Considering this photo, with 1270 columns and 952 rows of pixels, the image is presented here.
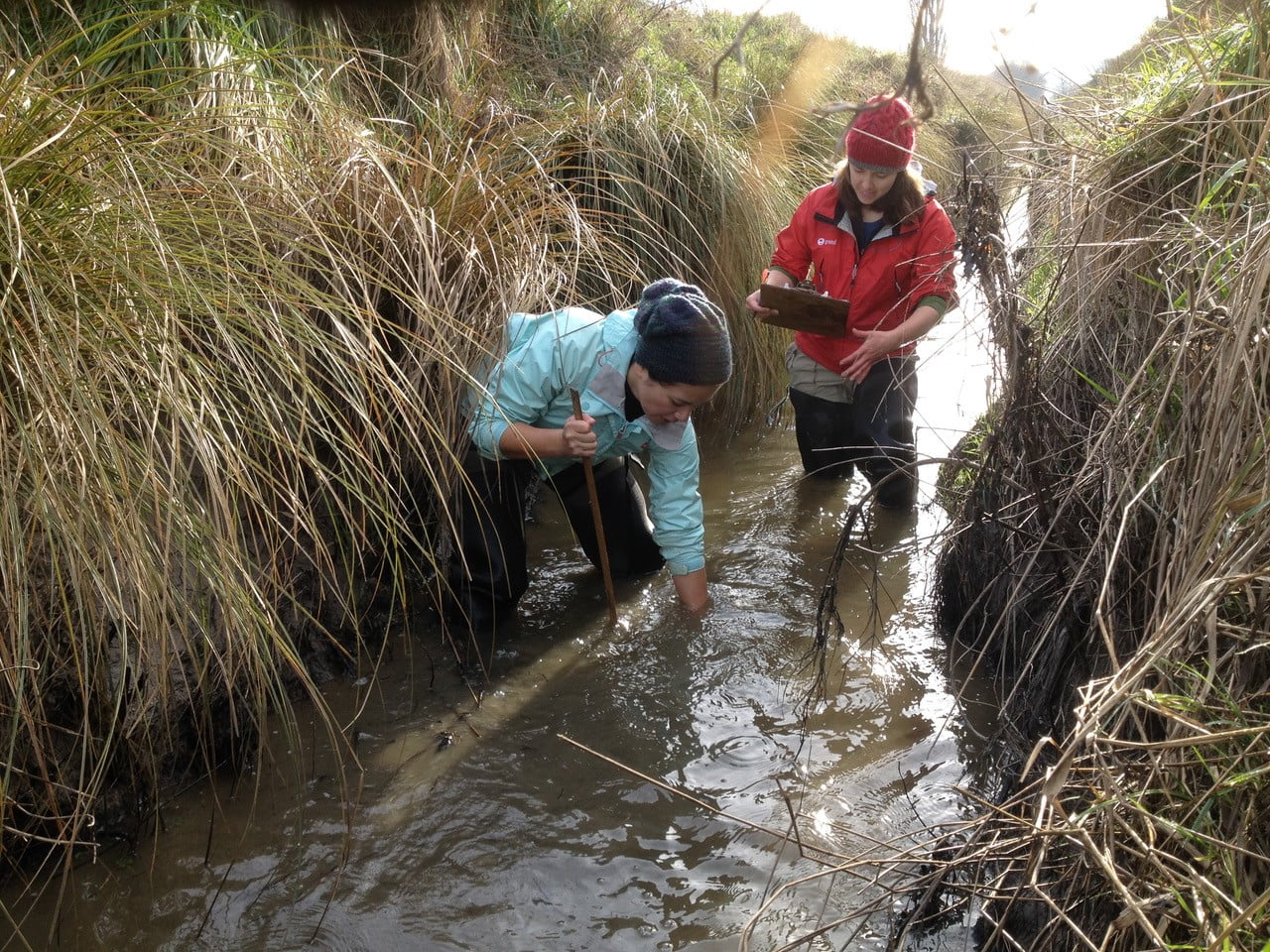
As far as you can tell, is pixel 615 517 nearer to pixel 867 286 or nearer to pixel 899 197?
pixel 867 286

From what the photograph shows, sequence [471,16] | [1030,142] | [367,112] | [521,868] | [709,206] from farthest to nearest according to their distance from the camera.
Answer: [471,16], [709,206], [367,112], [1030,142], [521,868]

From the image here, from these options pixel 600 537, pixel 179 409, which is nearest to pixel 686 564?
pixel 600 537

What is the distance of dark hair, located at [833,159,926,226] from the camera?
4.20 meters

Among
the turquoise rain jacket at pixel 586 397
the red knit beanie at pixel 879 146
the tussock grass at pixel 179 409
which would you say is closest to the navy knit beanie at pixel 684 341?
the turquoise rain jacket at pixel 586 397

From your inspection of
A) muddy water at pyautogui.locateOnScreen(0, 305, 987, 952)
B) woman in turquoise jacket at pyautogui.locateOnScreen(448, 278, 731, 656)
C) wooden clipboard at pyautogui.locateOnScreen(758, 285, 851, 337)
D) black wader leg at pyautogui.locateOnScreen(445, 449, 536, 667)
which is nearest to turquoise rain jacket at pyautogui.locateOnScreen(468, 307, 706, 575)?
woman in turquoise jacket at pyautogui.locateOnScreen(448, 278, 731, 656)

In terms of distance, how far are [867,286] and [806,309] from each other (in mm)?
307

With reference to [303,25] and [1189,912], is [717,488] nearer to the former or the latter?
[303,25]

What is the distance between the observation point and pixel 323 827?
2766 millimetres

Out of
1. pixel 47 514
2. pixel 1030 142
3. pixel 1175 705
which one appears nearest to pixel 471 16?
pixel 1030 142

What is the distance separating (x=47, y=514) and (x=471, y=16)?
188 inches

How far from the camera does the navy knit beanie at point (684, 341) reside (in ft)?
10.3

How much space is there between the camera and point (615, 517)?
13.2ft

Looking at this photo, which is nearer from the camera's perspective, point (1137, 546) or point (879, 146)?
point (1137, 546)

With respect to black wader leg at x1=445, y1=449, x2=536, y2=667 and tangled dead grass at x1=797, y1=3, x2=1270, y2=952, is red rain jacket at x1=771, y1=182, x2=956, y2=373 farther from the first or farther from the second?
black wader leg at x1=445, y1=449, x2=536, y2=667
